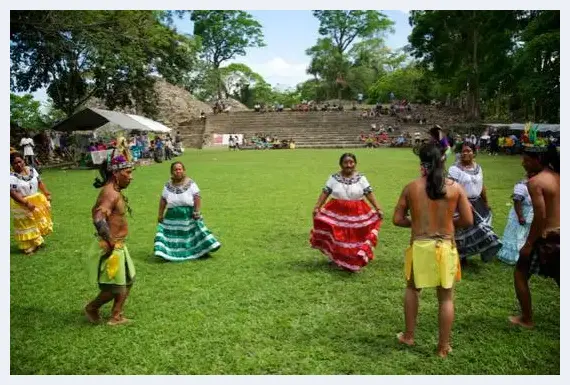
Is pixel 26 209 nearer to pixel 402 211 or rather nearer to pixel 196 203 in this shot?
pixel 196 203

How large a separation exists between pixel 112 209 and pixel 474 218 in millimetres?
4004

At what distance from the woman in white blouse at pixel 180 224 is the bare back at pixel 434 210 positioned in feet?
10.8

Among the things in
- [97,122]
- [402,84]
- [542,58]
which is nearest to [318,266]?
[97,122]

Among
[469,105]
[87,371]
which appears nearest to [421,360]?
[87,371]

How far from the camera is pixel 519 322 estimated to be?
4227 mm

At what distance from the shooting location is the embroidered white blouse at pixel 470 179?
19.2ft

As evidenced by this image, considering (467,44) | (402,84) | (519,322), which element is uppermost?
(467,44)

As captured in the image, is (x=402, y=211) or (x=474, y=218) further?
(x=474, y=218)

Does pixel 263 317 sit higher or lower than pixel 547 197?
lower

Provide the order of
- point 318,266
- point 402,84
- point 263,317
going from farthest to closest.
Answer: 1. point 402,84
2. point 318,266
3. point 263,317

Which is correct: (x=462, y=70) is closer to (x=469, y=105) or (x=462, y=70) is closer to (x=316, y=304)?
(x=469, y=105)

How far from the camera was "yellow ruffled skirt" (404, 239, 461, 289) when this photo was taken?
11.4 feet

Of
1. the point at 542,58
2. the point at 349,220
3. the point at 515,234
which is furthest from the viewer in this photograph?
the point at 542,58

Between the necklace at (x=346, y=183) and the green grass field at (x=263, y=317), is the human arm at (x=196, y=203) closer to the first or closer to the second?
the green grass field at (x=263, y=317)
